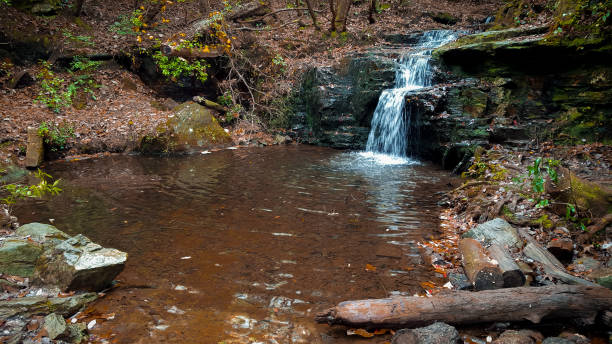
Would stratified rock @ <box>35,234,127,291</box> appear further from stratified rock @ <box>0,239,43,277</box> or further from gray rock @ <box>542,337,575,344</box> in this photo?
gray rock @ <box>542,337,575,344</box>

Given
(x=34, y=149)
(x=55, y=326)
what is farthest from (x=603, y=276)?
(x=34, y=149)

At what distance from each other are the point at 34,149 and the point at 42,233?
20.3 feet

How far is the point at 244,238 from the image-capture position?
4875mm

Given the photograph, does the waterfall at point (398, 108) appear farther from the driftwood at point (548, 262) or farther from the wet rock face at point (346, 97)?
the driftwood at point (548, 262)

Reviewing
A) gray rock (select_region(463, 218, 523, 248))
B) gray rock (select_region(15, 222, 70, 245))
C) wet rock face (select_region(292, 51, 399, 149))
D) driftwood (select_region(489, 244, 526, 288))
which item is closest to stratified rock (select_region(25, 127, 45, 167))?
gray rock (select_region(15, 222, 70, 245))

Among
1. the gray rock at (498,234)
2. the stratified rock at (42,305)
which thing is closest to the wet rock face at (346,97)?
the gray rock at (498,234)

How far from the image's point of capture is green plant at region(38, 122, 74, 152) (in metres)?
9.23

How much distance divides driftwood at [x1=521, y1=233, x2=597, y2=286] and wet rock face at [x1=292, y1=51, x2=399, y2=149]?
819cm

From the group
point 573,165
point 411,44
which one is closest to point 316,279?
point 573,165

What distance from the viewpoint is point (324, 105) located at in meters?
12.4

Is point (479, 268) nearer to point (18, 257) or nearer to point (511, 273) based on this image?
point (511, 273)

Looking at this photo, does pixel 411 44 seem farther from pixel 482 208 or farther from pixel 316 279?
pixel 316 279

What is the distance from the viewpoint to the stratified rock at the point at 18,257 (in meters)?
3.39

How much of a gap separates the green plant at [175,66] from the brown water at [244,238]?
510cm
